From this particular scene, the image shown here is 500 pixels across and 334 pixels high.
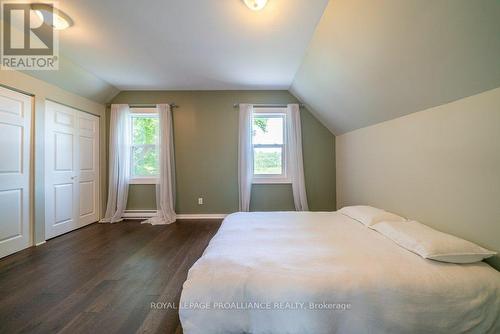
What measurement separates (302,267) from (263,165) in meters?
2.83

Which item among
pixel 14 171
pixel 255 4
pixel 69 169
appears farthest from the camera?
pixel 69 169

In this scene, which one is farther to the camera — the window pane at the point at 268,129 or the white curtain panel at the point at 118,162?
the window pane at the point at 268,129

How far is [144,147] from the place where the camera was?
155 inches

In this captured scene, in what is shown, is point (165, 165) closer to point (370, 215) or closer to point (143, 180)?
point (143, 180)

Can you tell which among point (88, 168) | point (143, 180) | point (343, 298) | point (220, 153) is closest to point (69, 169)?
point (88, 168)

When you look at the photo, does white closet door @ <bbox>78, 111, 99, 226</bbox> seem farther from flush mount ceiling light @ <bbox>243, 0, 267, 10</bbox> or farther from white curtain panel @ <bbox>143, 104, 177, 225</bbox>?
flush mount ceiling light @ <bbox>243, 0, 267, 10</bbox>

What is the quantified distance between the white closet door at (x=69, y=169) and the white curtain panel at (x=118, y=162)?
248 millimetres

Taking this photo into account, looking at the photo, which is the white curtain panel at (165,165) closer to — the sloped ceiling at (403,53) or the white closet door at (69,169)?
the white closet door at (69,169)

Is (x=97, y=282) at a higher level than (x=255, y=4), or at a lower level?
lower

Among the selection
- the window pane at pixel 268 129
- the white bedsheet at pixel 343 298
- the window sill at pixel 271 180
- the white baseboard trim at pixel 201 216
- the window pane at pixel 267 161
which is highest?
the window pane at pixel 268 129

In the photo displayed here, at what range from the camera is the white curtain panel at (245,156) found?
147 inches

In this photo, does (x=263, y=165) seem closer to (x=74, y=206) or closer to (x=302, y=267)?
(x=302, y=267)

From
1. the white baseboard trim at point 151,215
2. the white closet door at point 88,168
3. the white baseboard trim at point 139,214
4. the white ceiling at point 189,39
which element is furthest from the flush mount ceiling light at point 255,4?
the white baseboard trim at point 139,214

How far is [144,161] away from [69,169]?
1093 millimetres
